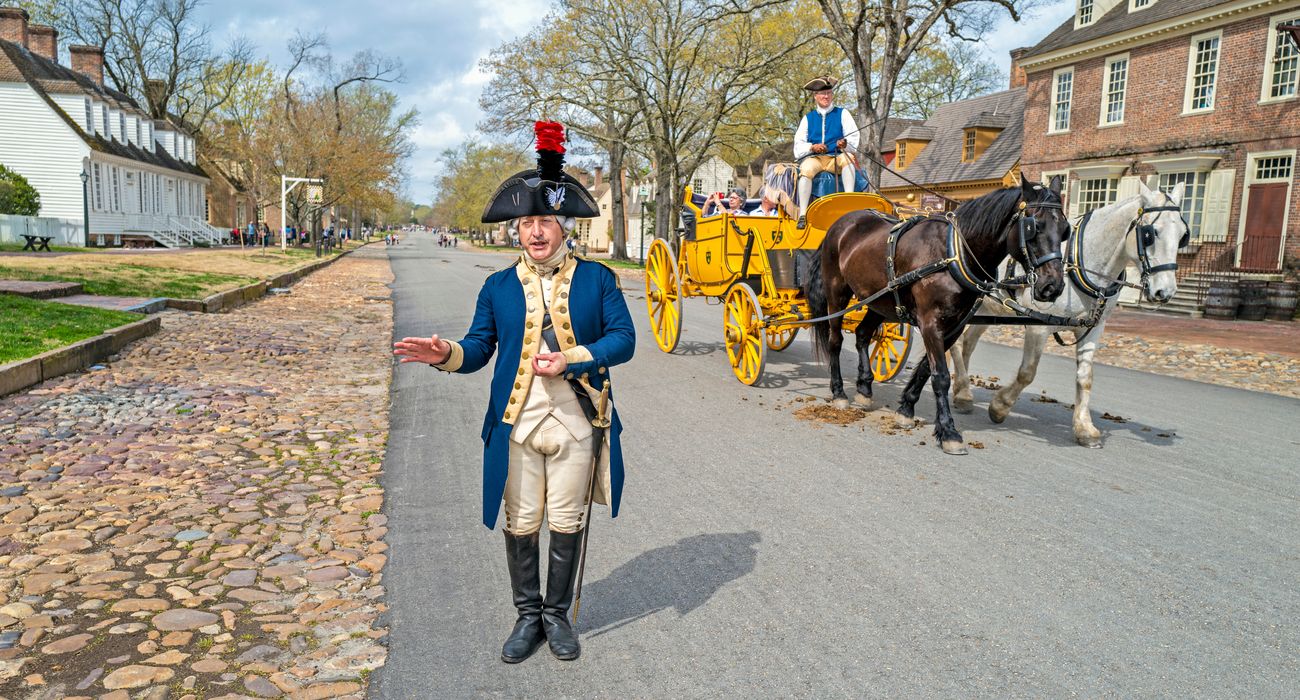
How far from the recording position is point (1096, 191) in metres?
24.6

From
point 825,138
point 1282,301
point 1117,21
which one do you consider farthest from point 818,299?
point 1117,21

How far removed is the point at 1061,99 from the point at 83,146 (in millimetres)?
36355

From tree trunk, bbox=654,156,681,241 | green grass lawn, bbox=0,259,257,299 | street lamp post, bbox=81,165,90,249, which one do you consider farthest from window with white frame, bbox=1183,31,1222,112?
street lamp post, bbox=81,165,90,249

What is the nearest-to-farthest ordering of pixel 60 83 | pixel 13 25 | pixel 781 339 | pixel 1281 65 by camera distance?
pixel 781 339 → pixel 1281 65 → pixel 60 83 → pixel 13 25

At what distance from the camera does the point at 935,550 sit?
427cm

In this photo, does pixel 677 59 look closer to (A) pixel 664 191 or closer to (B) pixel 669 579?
(A) pixel 664 191

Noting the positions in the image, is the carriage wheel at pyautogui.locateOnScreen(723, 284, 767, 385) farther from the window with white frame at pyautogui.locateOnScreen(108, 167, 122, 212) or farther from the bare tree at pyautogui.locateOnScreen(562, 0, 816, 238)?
the window with white frame at pyautogui.locateOnScreen(108, 167, 122, 212)

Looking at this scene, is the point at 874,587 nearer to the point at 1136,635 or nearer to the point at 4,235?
the point at 1136,635

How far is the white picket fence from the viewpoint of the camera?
2814cm

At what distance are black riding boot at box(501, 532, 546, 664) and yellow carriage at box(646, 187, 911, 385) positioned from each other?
5496 mm

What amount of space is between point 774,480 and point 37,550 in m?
4.06

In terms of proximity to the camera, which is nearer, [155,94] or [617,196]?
[617,196]

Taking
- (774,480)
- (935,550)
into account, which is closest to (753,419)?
(774,480)

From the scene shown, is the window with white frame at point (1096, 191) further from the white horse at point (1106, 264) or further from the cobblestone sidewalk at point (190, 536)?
the cobblestone sidewalk at point (190, 536)
